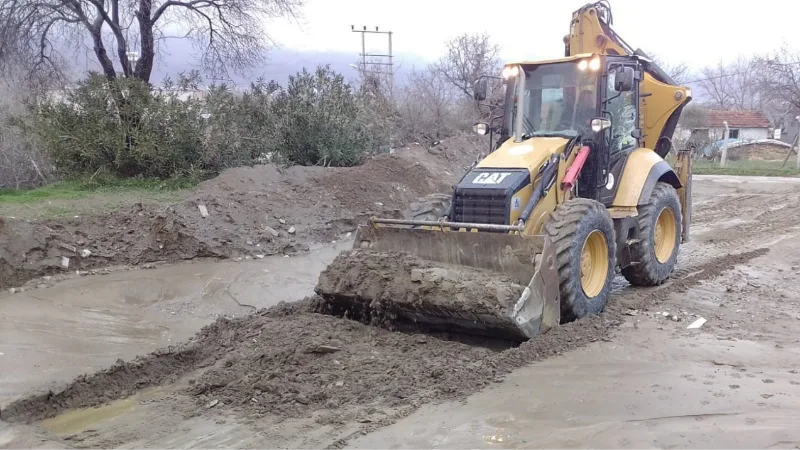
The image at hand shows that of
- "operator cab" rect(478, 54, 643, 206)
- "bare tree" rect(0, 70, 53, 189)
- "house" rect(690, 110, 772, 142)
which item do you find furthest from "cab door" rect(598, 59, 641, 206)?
"house" rect(690, 110, 772, 142)

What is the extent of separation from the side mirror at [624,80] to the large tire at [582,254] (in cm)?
133

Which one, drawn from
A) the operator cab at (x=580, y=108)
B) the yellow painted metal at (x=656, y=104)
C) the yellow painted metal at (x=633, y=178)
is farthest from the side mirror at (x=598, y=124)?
the yellow painted metal at (x=656, y=104)

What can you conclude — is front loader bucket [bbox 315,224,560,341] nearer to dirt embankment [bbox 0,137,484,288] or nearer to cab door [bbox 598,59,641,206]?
cab door [bbox 598,59,641,206]

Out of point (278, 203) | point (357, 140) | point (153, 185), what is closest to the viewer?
point (278, 203)

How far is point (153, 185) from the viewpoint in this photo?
13141mm

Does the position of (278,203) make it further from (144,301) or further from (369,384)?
(369,384)

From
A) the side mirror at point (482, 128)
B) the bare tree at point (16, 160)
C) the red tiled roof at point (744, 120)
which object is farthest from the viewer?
the red tiled roof at point (744, 120)

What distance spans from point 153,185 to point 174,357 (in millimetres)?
7347

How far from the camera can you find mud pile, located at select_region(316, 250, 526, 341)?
6270mm

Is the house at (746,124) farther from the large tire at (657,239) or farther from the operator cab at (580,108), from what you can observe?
the operator cab at (580,108)

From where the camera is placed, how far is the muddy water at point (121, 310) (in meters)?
6.53

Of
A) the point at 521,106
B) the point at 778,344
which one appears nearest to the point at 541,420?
the point at 778,344

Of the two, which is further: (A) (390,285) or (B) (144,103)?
(B) (144,103)

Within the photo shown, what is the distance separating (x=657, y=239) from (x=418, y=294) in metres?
4.30
